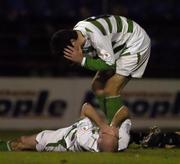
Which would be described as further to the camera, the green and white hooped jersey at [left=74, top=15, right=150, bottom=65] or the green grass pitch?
the green and white hooped jersey at [left=74, top=15, right=150, bottom=65]

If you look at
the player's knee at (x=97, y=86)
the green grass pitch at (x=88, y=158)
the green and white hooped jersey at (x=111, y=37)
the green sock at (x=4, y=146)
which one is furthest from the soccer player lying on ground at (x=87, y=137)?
the player's knee at (x=97, y=86)

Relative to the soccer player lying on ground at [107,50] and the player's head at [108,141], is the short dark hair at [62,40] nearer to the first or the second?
the soccer player lying on ground at [107,50]

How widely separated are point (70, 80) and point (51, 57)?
0.81 m

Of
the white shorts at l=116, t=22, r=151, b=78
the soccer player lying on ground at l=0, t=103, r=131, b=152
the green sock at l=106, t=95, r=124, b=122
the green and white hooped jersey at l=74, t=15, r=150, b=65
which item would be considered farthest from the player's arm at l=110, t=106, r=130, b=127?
the white shorts at l=116, t=22, r=151, b=78

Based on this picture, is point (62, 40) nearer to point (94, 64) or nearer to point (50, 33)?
point (94, 64)

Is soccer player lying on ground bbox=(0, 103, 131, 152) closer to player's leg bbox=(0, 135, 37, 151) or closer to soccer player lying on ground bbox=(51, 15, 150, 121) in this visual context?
player's leg bbox=(0, 135, 37, 151)

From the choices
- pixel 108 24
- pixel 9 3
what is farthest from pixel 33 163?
pixel 9 3

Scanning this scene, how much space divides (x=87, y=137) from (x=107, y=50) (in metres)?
1.48

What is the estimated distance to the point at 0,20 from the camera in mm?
19391

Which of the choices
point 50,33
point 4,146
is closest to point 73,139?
point 4,146

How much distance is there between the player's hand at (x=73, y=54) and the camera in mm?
11258

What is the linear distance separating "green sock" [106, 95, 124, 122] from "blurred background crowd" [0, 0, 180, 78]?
23.9ft

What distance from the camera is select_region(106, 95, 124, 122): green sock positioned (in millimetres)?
11719

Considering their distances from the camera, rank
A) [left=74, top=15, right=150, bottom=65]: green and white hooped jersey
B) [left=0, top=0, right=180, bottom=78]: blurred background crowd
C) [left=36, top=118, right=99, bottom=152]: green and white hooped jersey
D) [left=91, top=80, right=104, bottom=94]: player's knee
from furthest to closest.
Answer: [left=0, top=0, right=180, bottom=78]: blurred background crowd < [left=91, top=80, right=104, bottom=94]: player's knee < [left=74, top=15, right=150, bottom=65]: green and white hooped jersey < [left=36, top=118, right=99, bottom=152]: green and white hooped jersey
